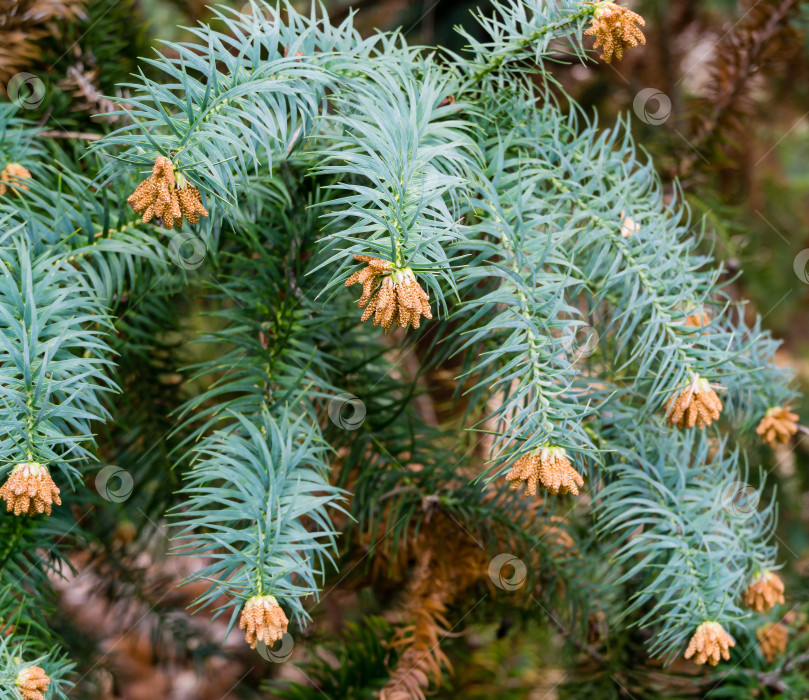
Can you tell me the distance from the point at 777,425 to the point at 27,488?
599mm

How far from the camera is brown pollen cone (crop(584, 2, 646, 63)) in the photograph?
43 centimetres

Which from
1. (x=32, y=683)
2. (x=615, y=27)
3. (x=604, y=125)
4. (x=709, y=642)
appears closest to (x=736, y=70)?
(x=604, y=125)

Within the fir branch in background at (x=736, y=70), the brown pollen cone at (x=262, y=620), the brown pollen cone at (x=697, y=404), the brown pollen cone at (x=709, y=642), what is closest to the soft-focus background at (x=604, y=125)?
the fir branch in background at (x=736, y=70)

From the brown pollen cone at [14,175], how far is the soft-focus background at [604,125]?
0.08 m

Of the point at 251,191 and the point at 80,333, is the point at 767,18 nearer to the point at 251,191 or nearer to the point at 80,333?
the point at 251,191

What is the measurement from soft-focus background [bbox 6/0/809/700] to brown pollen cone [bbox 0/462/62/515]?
0.90ft

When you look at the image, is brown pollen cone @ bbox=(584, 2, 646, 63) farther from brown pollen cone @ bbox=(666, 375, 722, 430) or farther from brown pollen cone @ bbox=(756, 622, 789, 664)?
brown pollen cone @ bbox=(756, 622, 789, 664)

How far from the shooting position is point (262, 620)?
16.3 inches

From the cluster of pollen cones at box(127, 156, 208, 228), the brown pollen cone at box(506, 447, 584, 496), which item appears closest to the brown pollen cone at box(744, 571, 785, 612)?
the brown pollen cone at box(506, 447, 584, 496)

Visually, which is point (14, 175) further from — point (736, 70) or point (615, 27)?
point (736, 70)

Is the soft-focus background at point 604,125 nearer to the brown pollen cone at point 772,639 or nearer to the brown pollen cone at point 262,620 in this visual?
the brown pollen cone at point 772,639

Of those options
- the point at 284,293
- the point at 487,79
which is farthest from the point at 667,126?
the point at 284,293

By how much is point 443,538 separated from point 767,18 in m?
0.80

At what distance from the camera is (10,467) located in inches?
17.0
